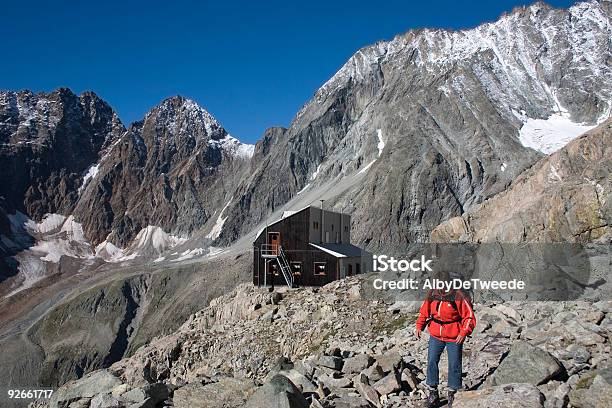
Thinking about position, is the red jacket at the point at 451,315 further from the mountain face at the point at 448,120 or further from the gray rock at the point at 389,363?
the mountain face at the point at 448,120

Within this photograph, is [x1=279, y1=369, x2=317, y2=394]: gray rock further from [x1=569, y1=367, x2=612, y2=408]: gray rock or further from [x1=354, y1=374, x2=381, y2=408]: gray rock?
[x1=569, y1=367, x2=612, y2=408]: gray rock

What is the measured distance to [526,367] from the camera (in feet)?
33.2

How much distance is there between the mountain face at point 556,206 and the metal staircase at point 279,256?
387 inches

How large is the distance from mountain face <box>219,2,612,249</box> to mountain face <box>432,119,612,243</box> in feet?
280

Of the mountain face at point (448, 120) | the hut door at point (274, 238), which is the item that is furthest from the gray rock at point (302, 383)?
the mountain face at point (448, 120)

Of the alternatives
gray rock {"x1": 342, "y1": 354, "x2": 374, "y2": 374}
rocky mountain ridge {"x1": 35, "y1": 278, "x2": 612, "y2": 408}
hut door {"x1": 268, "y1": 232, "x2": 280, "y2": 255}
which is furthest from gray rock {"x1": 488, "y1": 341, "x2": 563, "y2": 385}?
hut door {"x1": 268, "y1": 232, "x2": 280, "y2": 255}

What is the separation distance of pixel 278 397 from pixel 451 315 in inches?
133

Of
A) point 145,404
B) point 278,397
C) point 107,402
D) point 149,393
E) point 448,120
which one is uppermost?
point 448,120

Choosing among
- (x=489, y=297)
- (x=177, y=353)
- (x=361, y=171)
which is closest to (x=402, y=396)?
(x=489, y=297)


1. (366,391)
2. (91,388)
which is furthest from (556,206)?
(91,388)

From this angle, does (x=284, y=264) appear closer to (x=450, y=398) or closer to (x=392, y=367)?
(x=392, y=367)

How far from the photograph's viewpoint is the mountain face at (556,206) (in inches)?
934

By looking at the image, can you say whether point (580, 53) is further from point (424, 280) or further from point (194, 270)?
point (424, 280)

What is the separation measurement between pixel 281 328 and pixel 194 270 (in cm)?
11891
